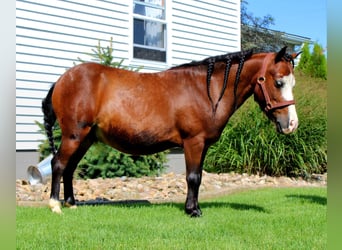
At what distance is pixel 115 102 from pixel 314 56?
64.0ft

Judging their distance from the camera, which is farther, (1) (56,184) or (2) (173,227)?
(1) (56,184)

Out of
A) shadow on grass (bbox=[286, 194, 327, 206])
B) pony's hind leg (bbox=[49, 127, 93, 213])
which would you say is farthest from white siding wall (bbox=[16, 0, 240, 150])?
shadow on grass (bbox=[286, 194, 327, 206])

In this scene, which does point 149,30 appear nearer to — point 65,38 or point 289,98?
point 65,38

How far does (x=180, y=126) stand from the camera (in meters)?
4.94

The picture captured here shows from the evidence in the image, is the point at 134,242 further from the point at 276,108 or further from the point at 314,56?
the point at 314,56

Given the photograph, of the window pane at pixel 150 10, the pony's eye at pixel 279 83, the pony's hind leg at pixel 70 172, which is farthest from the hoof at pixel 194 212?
the window pane at pixel 150 10

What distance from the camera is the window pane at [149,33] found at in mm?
11742

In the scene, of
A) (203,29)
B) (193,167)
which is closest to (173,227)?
(193,167)

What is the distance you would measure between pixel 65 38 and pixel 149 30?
2826 mm

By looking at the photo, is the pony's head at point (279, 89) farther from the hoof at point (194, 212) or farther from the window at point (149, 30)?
the window at point (149, 30)

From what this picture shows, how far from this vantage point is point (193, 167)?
4.91m

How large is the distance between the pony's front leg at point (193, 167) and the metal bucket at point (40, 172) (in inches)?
144

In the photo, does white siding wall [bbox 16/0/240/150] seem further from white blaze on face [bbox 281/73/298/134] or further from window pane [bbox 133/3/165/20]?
white blaze on face [bbox 281/73/298/134]
